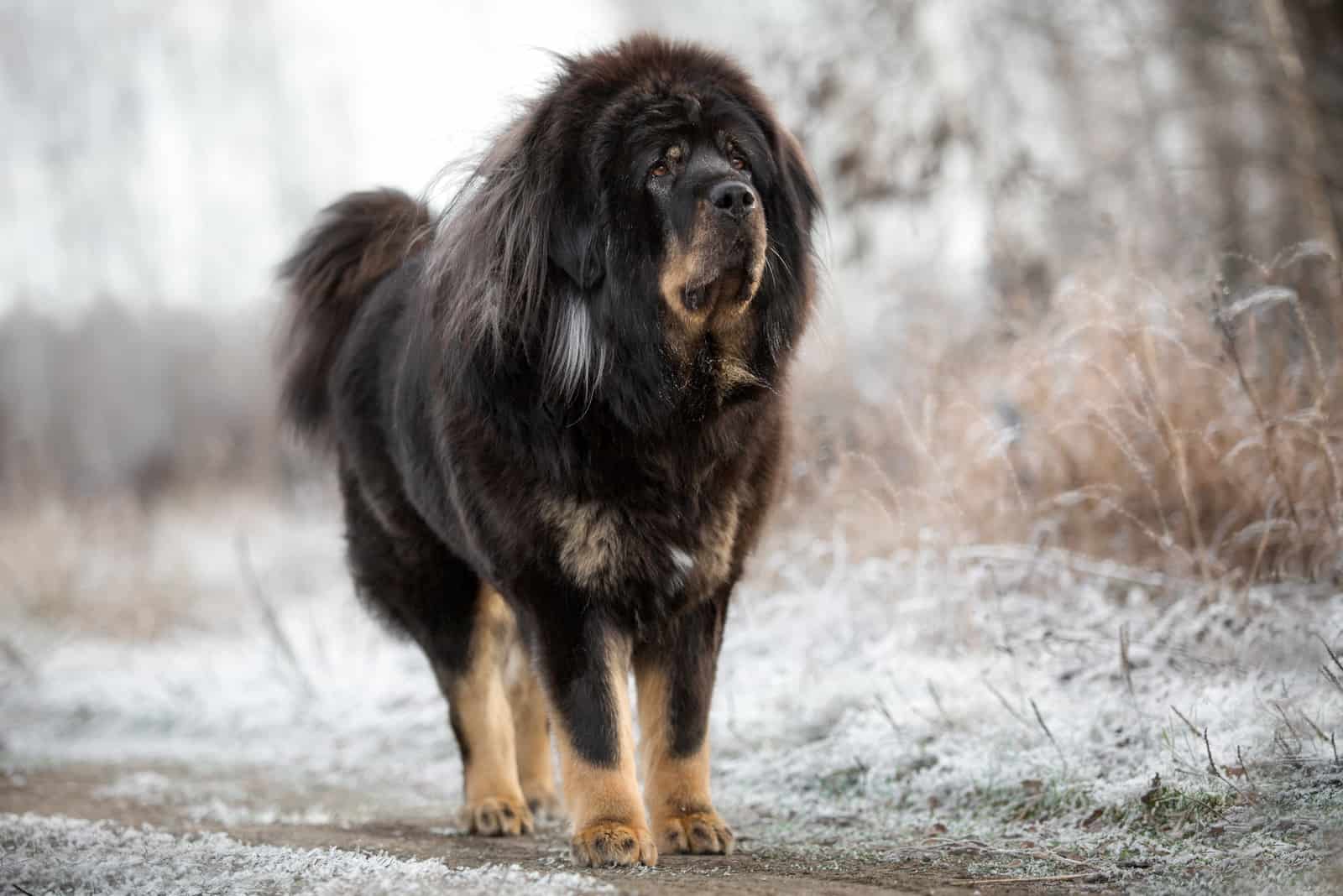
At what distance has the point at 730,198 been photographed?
3072mm

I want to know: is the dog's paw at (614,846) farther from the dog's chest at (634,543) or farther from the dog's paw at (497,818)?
the dog's paw at (497,818)

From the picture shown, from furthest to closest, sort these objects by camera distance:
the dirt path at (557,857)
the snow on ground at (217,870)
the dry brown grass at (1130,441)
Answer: the dry brown grass at (1130,441), the dirt path at (557,857), the snow on ground at (217,870)

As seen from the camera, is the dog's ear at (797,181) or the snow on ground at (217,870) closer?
the snow on ground at (217,870)

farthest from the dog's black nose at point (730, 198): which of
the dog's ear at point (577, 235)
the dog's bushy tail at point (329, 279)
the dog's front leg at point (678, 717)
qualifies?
the dog's bushy tail at point (329, 279)

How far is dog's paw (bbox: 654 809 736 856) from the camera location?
323cm

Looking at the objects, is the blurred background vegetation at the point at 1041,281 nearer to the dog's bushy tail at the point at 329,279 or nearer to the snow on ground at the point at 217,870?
the dog's bushy tail at the point at 329,279

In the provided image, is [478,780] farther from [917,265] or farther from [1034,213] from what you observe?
[1034,213]

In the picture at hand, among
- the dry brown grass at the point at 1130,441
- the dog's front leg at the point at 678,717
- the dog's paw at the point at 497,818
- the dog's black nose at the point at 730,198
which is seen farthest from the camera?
the dry brown grass at the point at 1130,441

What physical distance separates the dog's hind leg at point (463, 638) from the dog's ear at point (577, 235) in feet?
4.40

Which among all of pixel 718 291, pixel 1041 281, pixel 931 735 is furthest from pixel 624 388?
pixel 1041 281

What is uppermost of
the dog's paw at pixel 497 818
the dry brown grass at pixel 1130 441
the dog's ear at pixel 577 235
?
the dog's ear at pixel 577 235

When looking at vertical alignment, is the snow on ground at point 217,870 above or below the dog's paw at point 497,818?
above

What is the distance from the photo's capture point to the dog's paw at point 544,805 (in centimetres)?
440

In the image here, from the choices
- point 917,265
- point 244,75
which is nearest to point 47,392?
point 244,75
